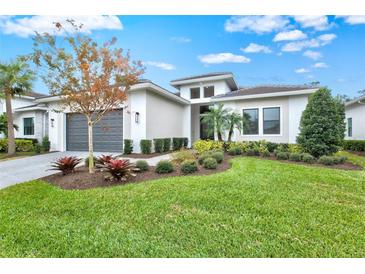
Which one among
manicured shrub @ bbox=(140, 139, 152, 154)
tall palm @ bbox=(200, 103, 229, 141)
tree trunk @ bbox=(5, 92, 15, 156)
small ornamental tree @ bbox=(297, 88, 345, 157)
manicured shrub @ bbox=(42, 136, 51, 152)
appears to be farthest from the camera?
manicured shrub @ bbox=(42, 136, 51, 152)

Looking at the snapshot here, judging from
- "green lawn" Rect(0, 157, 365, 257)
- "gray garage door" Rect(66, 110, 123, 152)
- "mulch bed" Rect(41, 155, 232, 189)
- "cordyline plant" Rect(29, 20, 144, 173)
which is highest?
"cordyline plant" Rect(29, 20, 144, 173)

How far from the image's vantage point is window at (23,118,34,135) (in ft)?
56.9

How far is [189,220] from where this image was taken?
3.44 metres

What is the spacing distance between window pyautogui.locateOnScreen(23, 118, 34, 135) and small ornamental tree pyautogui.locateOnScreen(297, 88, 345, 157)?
784 inches

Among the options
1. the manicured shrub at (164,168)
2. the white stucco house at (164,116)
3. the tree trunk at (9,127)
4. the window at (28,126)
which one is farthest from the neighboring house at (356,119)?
the window at (28,126)

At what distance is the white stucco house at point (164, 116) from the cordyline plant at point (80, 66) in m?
4.27

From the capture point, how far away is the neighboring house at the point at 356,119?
1438 centimetres

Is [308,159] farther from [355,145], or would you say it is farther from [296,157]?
[355,145]

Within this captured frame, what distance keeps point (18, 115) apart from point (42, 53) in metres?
16.2

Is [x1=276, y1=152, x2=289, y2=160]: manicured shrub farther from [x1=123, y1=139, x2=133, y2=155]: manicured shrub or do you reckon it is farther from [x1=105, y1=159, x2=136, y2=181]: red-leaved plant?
[x1=123, y1=139, x2=133, y2=155]: manicured shrub

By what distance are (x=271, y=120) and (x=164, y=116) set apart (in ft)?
23.1

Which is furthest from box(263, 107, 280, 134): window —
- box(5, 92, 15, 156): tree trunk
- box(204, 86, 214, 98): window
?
box(5, 92, 15, 156): tree trunk

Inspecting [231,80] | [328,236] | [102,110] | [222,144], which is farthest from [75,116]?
[328,236]
